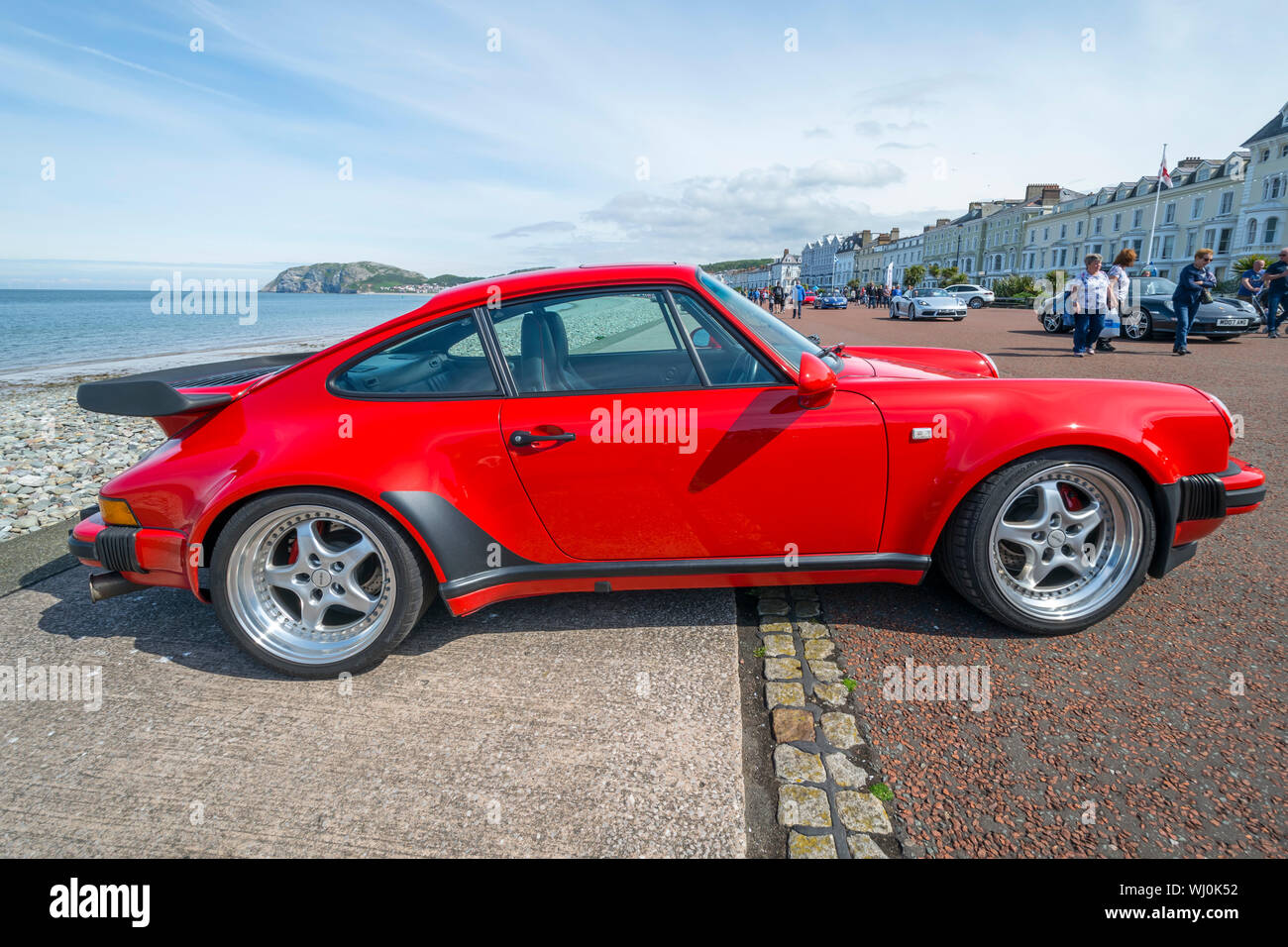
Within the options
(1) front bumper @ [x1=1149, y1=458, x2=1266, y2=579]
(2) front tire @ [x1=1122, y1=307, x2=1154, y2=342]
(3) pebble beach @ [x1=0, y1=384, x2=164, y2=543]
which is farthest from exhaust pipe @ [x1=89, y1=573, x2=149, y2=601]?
(2) front tire @ [x1=1122, y1=307, x2=1154, y2=342]

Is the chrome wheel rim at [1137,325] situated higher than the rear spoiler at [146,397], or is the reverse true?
the chrome wheel rim at [1137,325]

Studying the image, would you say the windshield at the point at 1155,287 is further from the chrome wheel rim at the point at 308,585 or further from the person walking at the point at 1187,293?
the chrome wheel rim at the point at 308,585

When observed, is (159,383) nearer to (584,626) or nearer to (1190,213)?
(584,626)

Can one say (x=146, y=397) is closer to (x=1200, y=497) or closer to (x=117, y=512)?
(x=117, y=512)

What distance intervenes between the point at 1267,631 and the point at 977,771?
1.62 meters

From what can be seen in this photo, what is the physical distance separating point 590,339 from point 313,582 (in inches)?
58.9

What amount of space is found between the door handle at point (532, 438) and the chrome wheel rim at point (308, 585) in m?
0.66

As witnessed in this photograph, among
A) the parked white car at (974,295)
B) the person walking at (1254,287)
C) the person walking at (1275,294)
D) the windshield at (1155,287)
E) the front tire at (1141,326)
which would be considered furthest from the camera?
the parked white car at (974,295)

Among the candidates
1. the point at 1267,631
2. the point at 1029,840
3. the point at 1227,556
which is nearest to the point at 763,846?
the point at 1029,840

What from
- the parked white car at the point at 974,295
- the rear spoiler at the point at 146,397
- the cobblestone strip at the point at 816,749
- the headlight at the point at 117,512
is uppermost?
the parked white car at the point at 974,295

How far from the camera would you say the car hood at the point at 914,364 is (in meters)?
2.82

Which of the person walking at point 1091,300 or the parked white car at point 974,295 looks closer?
the person walking at point 1091,300

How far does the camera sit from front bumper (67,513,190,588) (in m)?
2.60

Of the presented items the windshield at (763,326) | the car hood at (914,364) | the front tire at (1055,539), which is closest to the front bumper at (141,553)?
the windshield at (763,326)
